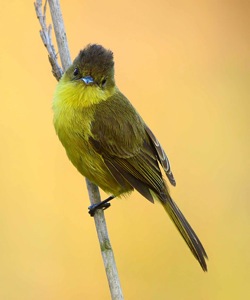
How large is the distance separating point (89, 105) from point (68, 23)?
56.6 inches

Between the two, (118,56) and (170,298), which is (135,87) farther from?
(170,298)

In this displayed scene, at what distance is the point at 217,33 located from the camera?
5.35 m

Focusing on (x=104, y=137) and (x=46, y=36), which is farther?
(x=104, y=137)

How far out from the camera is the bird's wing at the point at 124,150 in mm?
3674

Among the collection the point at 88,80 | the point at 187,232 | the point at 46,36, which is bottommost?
the point at 187,232

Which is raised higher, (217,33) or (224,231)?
(217,33)

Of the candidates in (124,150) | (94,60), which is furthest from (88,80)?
(124,150)

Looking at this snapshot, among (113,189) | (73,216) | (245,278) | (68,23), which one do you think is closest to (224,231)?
(245,278)

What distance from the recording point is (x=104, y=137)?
368 cm

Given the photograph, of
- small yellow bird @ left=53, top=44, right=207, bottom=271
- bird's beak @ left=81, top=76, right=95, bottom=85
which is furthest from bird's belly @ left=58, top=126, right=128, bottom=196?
bird's beak @ left=81, top=76, right=95, bottom=85

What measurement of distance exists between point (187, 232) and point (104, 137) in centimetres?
57

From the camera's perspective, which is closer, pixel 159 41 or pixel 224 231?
pixel 224 231

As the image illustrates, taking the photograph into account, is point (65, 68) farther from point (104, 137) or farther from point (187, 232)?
point (187, 232)

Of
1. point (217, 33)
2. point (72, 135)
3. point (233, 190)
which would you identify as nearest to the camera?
point (72, 135)
